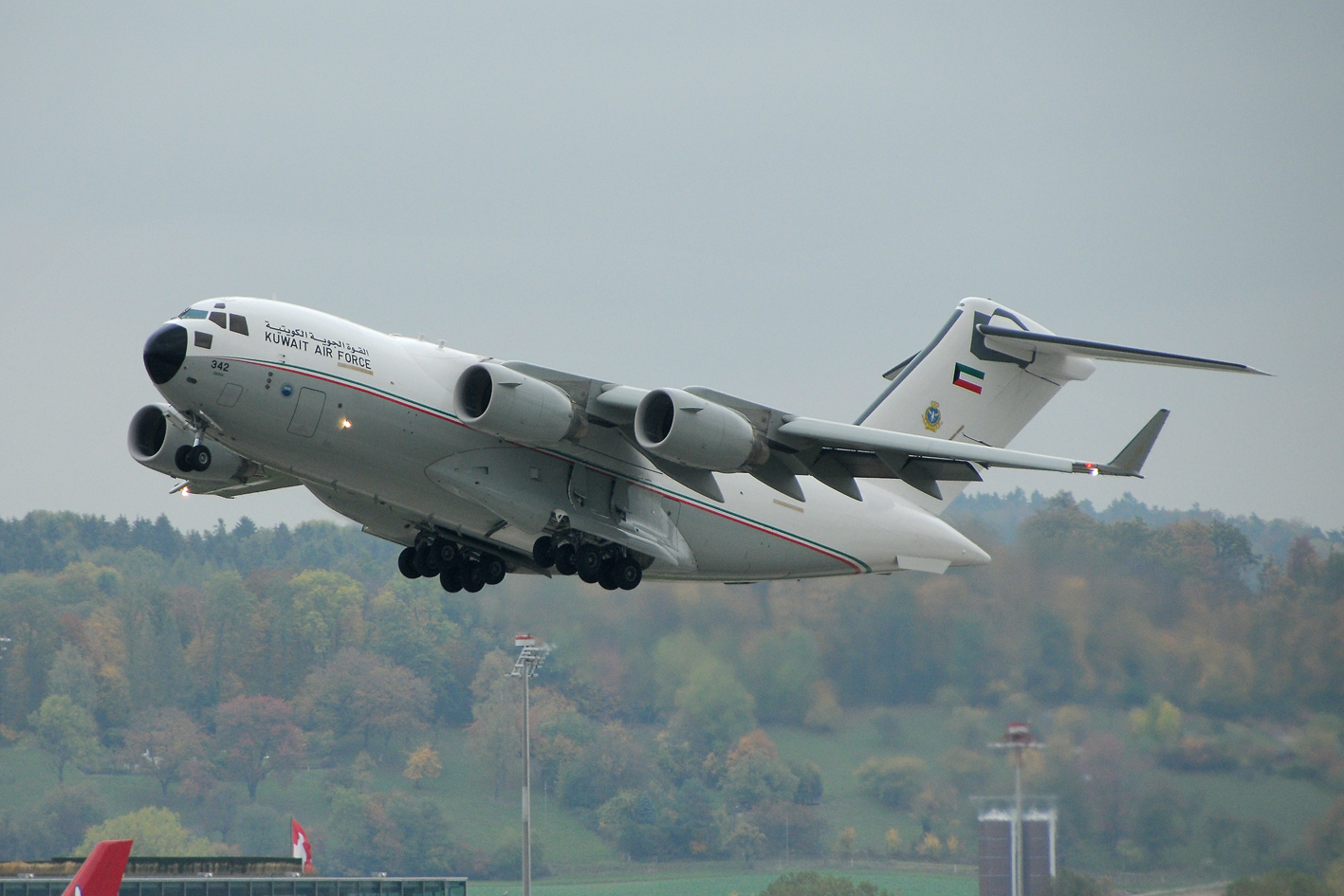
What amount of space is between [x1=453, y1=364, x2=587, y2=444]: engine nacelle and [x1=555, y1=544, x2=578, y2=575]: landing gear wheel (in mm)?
1476

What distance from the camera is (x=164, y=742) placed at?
36406mm

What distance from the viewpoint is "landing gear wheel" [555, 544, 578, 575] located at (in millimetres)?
16328

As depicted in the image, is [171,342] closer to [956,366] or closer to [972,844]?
[956,366]

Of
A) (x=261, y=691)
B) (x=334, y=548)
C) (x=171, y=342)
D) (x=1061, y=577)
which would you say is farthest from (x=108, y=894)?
(x=334, y=548)

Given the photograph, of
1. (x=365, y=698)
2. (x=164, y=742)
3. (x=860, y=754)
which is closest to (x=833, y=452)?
(x=860, y=754)

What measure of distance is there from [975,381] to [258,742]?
21.4m

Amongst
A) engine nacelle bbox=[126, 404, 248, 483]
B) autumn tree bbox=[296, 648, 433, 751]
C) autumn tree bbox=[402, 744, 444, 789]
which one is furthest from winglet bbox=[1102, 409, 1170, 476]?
autumn tree bbox=[296, 648, 433, 751]

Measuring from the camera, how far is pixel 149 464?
16812 millimetres

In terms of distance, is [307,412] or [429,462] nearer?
[307,412]

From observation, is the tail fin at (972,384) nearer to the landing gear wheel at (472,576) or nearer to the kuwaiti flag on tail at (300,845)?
the landing gear wheel at (472,576)

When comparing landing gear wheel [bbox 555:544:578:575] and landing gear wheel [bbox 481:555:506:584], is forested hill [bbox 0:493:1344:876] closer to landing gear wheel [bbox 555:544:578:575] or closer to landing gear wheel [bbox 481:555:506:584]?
landing gear wheel [bbox 481:555:506:584]

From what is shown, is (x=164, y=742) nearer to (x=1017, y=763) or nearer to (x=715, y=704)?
(x=715, y=704)

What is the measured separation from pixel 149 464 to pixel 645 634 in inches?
376

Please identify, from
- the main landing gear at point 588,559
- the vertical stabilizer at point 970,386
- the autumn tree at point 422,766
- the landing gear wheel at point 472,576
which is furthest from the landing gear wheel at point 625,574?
the autumn tree at point 422,766
